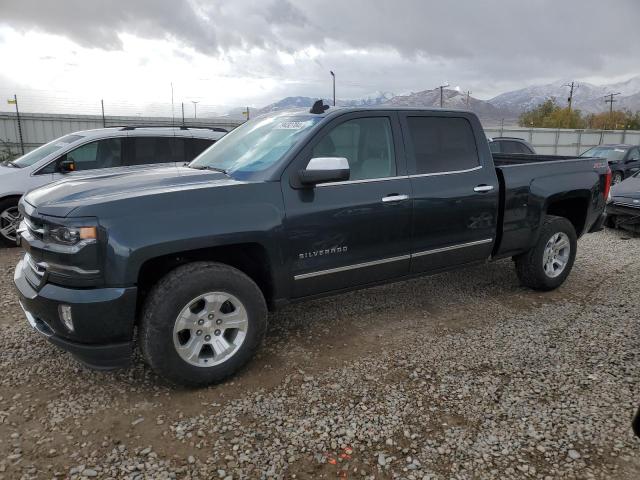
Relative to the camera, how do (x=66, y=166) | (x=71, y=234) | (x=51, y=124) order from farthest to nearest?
(x=51, y=124) < (x=66, y=166) < (x=71, y=234)

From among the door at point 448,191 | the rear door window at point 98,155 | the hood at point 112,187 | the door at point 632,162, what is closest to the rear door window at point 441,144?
the door at point 448,191

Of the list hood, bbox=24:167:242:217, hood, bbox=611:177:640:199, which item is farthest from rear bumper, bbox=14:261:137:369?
hood, bbox=611:177:640:199

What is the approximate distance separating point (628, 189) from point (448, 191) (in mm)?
6882

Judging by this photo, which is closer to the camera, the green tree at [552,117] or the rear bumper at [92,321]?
the rear bumper at [92,321]

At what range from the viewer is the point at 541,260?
16.4 feet

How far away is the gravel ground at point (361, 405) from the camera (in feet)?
8.33

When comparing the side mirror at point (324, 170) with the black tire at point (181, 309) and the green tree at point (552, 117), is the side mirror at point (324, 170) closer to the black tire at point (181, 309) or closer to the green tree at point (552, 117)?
the black tire at point (181, 309)

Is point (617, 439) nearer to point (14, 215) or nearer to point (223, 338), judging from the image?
point (223, 338)

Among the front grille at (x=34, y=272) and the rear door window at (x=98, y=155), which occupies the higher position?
the rear door window at (x=98, y=155)

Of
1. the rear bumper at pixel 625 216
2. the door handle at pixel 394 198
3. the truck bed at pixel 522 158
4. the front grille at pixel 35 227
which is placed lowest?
the rear bumper at pixel 625 216

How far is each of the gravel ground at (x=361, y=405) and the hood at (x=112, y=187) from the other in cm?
127

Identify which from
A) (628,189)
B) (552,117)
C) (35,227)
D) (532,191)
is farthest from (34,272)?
(552,117)

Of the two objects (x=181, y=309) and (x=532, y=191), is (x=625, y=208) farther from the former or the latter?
(x=181, y=309)

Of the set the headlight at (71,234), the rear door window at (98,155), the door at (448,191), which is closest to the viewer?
the headlight at (71,234)
